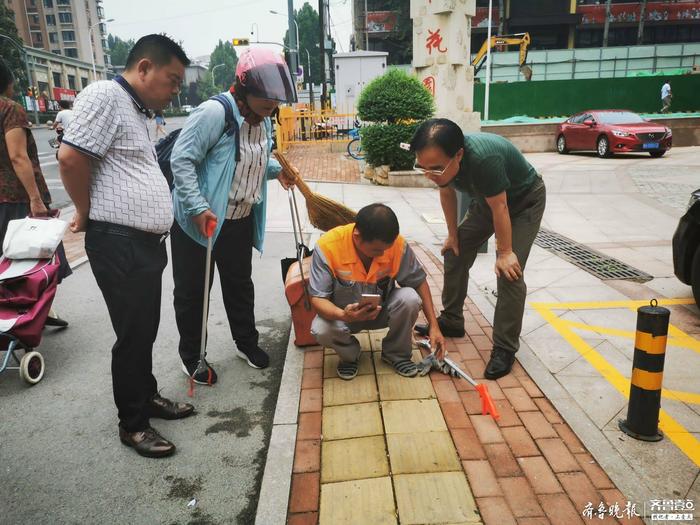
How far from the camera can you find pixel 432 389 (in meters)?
3.17

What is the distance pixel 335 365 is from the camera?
3527 millimetres

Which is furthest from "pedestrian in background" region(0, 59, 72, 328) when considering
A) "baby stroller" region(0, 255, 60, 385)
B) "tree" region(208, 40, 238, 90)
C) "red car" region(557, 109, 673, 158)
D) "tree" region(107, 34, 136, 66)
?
"tree" region(107, 34, 136, 66)

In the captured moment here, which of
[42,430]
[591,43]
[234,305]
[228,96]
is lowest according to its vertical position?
[42,430]

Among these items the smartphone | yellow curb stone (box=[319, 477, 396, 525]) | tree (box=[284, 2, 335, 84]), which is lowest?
yellow curb stone (box=[319, 477, 396, 525])

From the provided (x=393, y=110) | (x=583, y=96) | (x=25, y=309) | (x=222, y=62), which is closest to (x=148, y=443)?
(x=25, y=309)

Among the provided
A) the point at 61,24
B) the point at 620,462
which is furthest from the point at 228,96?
the point at 61,24

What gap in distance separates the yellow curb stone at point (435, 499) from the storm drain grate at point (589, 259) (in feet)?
12.0

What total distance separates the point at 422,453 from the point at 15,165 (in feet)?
11.6

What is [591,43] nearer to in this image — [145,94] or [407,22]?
[407,22]

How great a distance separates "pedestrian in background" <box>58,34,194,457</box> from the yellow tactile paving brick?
865 mm

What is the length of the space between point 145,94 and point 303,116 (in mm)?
16898

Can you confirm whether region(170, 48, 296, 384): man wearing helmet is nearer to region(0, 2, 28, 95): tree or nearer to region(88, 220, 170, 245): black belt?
region(88, 220, 170, 245): black belt

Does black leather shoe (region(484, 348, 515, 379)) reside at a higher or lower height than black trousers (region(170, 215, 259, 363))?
lower

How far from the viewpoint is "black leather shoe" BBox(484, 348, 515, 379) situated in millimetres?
3287
